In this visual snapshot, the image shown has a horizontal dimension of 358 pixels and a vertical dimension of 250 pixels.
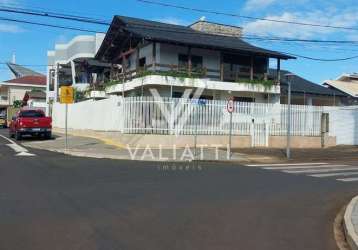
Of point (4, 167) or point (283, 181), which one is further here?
point (4, 167)

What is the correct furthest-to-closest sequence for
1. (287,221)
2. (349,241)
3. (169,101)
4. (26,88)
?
1. (26,88)
2. (169,101)
3. (287,221)
4. (349,241)

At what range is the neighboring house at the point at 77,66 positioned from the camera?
51344 millimetres

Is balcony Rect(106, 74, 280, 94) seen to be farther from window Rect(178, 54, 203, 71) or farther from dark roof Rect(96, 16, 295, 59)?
dark roof Rect(96, 16, 295, 59)

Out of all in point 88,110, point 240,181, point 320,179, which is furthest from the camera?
point 88,110

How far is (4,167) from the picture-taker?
15289mm

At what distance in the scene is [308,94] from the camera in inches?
1631

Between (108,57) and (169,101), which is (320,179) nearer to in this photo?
(169,101)

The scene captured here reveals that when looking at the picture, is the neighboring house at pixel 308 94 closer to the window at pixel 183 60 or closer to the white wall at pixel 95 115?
the window at pixel 183 60

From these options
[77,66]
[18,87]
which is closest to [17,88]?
[18,87]

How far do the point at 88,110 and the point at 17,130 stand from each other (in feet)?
23.5

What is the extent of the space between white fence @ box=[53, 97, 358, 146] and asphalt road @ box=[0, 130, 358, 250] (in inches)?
416

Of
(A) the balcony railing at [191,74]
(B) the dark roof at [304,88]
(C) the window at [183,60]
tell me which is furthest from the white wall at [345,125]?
(C) the window at [183,60]

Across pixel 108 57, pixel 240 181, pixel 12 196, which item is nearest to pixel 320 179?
pixel 240 181

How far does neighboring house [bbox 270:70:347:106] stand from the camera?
4064 cm
